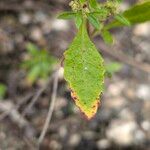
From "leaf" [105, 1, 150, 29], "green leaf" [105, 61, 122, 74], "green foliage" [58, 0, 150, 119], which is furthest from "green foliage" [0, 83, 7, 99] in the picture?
"green foliage" [58, 0, 150, 119]

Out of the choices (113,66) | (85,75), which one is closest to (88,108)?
(85,75)

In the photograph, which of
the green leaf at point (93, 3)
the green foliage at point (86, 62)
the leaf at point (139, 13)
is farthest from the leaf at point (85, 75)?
the leaf at point (139, 13)

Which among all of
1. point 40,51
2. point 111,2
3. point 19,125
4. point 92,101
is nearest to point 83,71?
point 92,101

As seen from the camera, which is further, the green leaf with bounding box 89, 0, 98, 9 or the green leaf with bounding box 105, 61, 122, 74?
the green leaf with bounding box 105, 61, 122, 74

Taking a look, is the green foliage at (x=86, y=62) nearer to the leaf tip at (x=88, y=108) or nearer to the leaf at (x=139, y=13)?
the leaf tip at (x=88, y=108)

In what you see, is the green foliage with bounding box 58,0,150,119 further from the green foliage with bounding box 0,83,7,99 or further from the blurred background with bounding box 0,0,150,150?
the green foliage with bounding box 0,83,7,99

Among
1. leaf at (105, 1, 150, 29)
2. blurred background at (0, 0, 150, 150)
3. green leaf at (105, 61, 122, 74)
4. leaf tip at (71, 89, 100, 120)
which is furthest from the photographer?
green leaf at (105, 61, 122, 74)

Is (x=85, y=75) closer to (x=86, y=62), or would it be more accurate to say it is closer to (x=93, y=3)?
(x=86, y=62)
